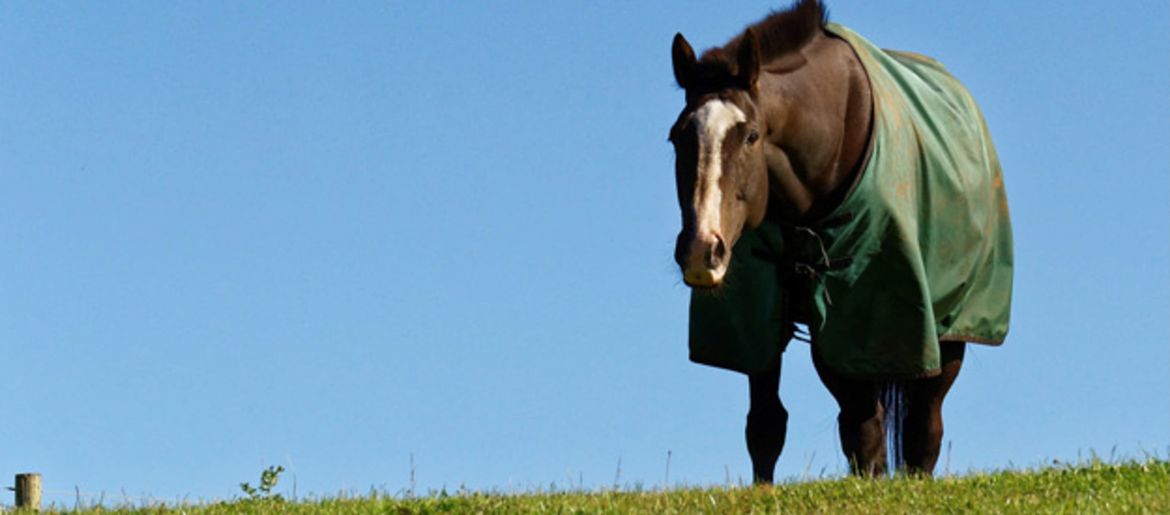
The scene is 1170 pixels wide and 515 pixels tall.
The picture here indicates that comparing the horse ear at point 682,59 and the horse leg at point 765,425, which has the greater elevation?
the horse ear at point 682,59

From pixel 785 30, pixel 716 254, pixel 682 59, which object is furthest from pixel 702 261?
pixel 785 30

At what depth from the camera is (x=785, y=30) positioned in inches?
468

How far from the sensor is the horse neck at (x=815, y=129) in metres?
11.4

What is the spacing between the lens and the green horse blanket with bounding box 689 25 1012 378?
11938 mm

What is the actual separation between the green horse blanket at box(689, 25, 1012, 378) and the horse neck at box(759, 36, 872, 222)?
0.11 meters

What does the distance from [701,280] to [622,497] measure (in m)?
1.44

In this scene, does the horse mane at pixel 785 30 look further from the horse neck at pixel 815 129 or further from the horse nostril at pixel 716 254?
the horse nostril at pixel 716 254

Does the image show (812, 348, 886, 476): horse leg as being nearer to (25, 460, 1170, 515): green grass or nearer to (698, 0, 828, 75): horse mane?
(25, 460, 1170, 515): green grass

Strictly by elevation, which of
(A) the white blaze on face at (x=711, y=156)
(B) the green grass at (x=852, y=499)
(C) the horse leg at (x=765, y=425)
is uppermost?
(A) the white blaze on face at (x=711, y=156)

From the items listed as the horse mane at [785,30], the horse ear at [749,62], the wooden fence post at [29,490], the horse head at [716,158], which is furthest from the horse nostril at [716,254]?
the wooden fence post at [29,490]

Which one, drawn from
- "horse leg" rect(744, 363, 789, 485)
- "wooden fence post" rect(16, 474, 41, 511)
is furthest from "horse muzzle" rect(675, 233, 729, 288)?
"wooden fence post" rect(16, 474, 41, 511)

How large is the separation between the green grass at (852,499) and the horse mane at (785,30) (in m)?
2.37

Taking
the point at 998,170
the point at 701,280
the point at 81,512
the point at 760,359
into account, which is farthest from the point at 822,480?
the point at 81,512

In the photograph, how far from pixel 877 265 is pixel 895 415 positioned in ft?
5.51
